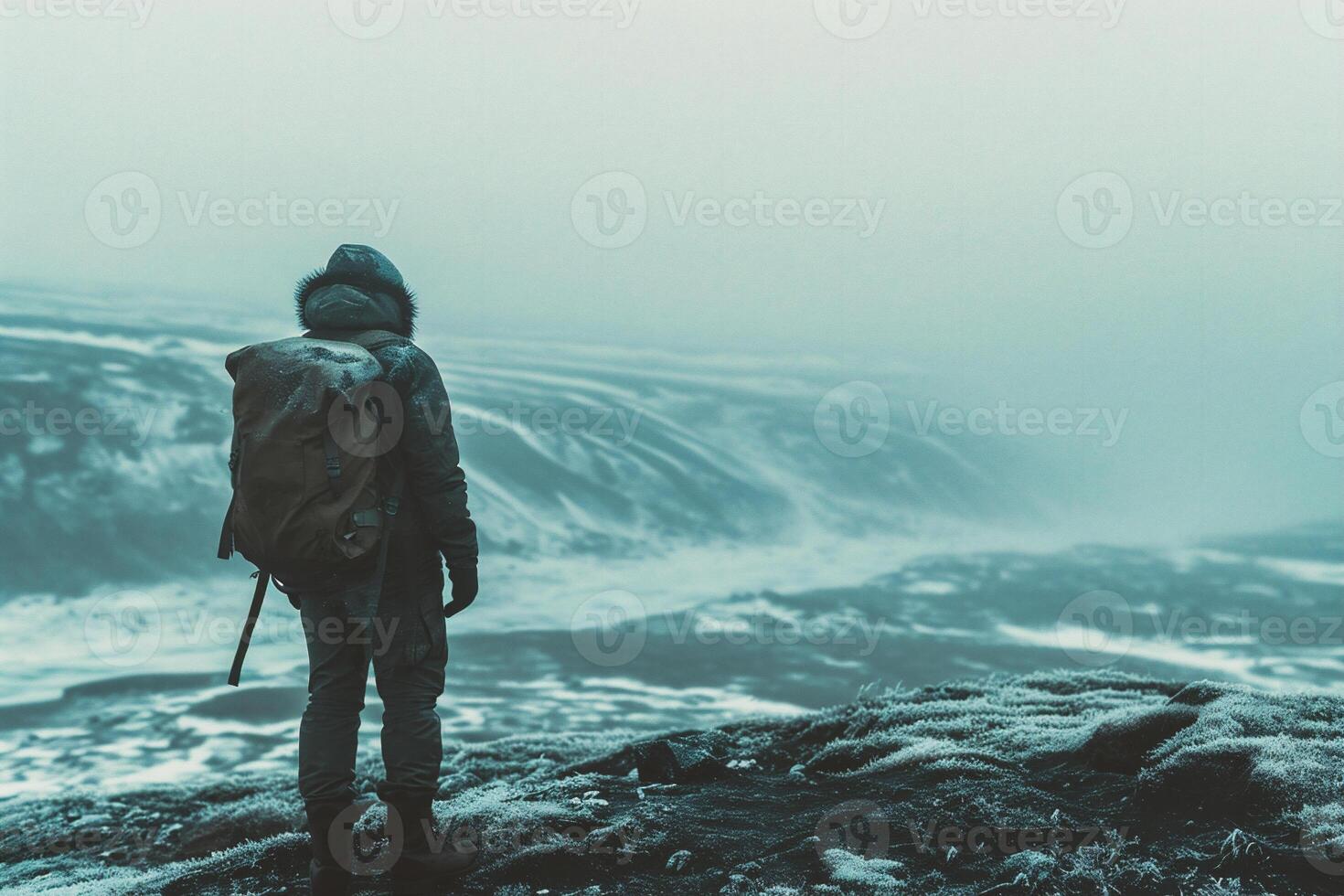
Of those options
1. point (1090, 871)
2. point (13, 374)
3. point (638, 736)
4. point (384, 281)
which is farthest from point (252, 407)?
point (13, 374)

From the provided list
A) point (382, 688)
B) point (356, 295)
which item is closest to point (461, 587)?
point (382, 688)

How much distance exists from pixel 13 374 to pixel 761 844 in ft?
153

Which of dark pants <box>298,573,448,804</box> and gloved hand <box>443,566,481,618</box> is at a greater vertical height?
gloved hand <box>443,566,481,618</box>

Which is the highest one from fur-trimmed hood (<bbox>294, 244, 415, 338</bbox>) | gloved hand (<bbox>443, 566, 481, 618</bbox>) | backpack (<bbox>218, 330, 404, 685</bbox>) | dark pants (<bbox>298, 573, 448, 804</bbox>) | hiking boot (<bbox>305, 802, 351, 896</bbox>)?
fur-trimmed hood (<bbox>294, 244, 415, 338</bbox>)

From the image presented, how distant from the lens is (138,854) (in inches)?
328

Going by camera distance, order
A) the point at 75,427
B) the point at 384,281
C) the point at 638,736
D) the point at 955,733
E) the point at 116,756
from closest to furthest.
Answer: the point at 384,281
the point at 955,733
the point at 638,736
the point at 116,756
the point at 75,427

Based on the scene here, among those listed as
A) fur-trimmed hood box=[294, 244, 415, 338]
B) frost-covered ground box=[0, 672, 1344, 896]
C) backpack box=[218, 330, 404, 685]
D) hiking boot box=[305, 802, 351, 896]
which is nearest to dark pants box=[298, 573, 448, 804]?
hiking boot box=[305, 802, 351, 896]

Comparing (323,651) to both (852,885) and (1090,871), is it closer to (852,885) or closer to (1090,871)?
(852,885)

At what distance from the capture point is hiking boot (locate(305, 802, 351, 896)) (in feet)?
16.3

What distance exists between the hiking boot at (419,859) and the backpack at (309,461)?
3.97ft

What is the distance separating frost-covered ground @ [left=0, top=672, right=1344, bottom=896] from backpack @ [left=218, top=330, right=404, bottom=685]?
1768 mm

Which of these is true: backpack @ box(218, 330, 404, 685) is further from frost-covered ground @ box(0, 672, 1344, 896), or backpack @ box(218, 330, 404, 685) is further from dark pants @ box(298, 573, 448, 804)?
frost-covered ground @ box(0, 672, 1344, 896)

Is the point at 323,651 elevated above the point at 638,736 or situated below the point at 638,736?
above

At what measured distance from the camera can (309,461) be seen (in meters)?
4.67
